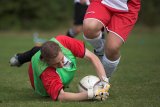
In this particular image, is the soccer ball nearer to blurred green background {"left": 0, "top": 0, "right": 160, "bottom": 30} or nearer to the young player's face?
the young player's face

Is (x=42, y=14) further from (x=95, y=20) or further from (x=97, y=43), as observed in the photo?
(x=95, y=20)

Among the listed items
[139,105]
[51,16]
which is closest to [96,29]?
[139,105]

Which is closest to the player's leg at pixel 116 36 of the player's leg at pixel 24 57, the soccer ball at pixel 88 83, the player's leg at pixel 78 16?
the soccer ball at pixel 88 83

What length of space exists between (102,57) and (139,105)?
1.67m

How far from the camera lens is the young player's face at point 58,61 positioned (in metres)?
5.49

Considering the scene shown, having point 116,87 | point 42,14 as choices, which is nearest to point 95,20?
point 116,87

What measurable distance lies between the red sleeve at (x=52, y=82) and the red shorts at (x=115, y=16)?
1.13m

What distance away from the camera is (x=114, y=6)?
21.5 feet

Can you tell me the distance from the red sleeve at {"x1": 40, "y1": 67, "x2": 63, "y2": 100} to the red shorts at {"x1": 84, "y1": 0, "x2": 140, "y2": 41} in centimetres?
113

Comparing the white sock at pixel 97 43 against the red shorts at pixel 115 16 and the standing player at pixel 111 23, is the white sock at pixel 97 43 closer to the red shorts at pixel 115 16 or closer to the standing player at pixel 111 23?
the standing player at pixel 111 23

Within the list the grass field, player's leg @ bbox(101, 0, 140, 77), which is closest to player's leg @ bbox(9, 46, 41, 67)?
the grass field

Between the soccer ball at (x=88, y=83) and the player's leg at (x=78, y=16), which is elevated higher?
the soccer ball at (x=88, y=83)

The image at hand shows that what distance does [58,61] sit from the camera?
5508 mm

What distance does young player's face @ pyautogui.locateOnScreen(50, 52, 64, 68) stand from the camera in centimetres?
549
